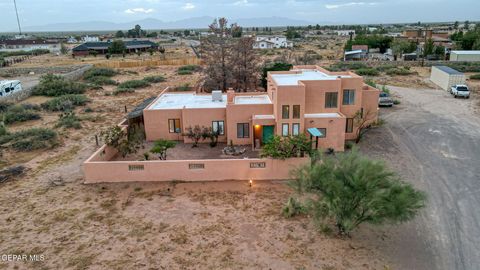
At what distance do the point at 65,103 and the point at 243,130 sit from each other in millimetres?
19993

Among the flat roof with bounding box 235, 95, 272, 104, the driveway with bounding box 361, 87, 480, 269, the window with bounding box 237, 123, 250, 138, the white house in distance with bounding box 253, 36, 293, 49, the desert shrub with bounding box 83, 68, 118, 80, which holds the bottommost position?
the driveway with bounding box 361, 87, 480, 269

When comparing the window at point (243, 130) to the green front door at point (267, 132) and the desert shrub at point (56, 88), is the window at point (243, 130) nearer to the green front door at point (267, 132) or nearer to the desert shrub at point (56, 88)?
the green front door at point (267, 132)

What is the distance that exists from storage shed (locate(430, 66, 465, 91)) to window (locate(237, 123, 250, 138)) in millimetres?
28458

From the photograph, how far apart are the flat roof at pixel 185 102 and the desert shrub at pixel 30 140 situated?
6.97m

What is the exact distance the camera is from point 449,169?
18.8 metres

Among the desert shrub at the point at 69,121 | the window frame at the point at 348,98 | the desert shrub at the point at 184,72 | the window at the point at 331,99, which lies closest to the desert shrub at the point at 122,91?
the desert shrub at the point at 69,121

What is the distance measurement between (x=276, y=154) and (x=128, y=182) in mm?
7694

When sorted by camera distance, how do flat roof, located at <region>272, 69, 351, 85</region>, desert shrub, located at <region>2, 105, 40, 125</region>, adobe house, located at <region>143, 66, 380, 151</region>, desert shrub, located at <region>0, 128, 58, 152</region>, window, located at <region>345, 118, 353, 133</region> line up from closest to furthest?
adobe house, located at <region>143, 66, 380, 151</region> < desert shrub, located at <region>0, 128, 58, 152</region> < flat roof, located at <region>272, 69, 351, 85</region> < window, located at <region>345, 118, 353, 133</region> < desert shrub, located at <region>2, 105, 40, 125</region>

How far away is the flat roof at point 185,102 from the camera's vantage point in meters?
24.2

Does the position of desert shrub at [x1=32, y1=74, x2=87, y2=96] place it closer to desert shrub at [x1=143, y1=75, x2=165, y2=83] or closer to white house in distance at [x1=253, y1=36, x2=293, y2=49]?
desert shrub at [x1=143, y1=75, x2=165, y2=83]

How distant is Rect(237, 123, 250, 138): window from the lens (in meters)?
22.7

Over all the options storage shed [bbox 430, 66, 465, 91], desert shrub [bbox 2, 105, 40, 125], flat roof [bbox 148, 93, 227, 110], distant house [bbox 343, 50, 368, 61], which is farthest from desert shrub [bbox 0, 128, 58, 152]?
distant house [bbox 343, 50, 368, 61]

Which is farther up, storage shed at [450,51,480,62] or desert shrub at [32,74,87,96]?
storage shed at [450,51,480,62]

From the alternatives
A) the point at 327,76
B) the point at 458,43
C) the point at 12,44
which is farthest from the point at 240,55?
the point at 12,44
